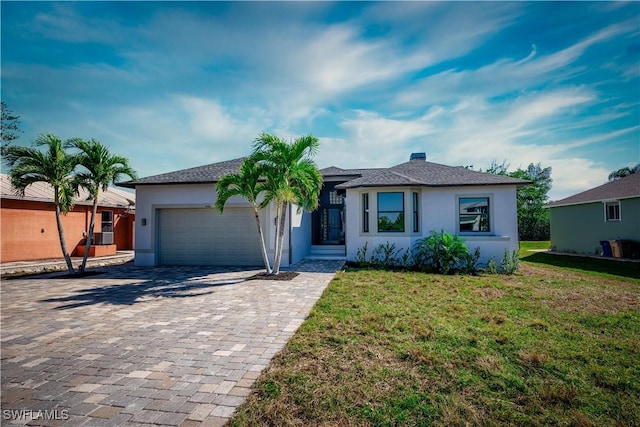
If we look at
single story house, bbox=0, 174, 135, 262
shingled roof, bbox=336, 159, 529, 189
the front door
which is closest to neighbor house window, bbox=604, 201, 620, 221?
shingled roof, bbox=336, 159, 529, 189

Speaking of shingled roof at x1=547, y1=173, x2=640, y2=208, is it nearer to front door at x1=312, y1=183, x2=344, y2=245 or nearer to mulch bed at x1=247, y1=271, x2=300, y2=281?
front door at x1=312, y1=183, x2=344, y2=245

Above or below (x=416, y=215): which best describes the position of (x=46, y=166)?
above

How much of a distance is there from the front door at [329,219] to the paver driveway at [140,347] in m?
7.82

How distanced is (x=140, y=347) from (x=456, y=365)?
4.38m

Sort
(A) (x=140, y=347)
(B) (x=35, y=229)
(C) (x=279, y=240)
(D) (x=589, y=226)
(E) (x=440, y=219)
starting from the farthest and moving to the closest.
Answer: (D) (x=589, y=226), (B) (x=35, y=229), (E) (x=440, y=219), (C) (x=279, y=240), (A) (x=140, y=347)

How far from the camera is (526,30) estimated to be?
8039 millimetres

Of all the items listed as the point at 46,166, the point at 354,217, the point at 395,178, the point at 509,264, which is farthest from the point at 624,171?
the point at 46,166

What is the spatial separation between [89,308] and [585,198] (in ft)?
79.2

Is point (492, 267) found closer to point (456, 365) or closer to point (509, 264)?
point (509, 264)

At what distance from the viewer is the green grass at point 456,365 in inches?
108

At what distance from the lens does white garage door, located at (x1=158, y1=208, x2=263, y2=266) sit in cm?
1216

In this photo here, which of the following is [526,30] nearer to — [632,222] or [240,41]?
[240,41]

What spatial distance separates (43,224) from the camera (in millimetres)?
14469

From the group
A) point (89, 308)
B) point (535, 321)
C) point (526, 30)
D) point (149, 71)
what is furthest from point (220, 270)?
point (526, 30)
